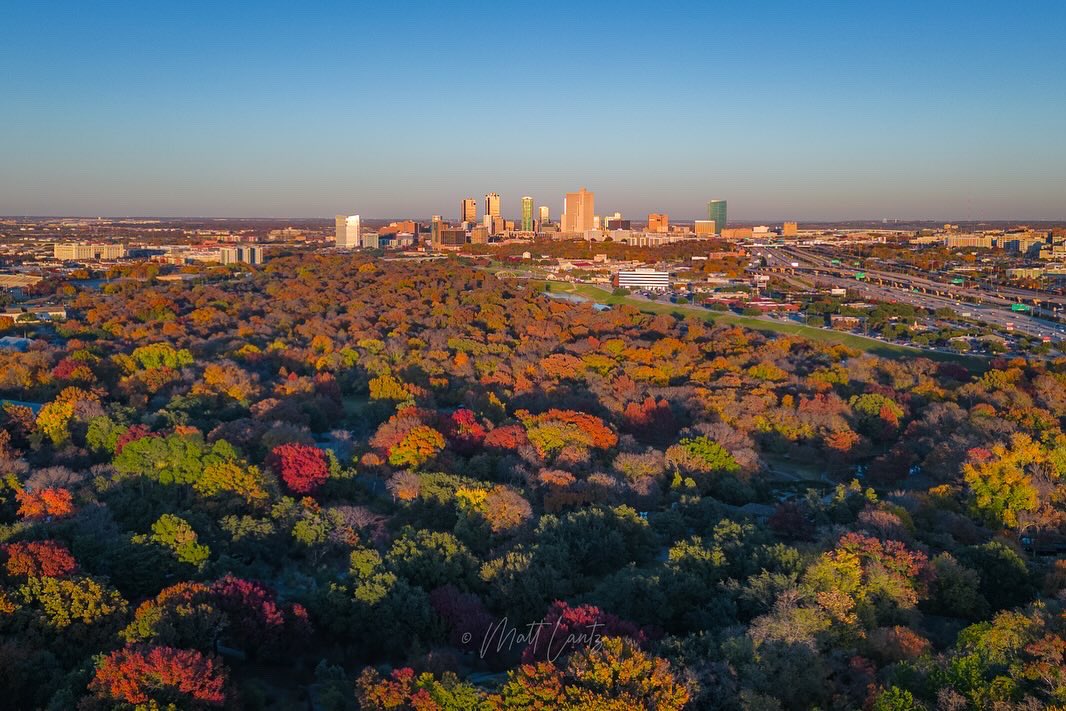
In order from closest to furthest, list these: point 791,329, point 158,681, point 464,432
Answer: point 158,681
point 464,432
point 791,329

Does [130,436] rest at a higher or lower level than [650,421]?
higher

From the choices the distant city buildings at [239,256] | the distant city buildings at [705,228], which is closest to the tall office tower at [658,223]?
the distant city buildings at [705,228]

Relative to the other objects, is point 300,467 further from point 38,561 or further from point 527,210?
point 527,210

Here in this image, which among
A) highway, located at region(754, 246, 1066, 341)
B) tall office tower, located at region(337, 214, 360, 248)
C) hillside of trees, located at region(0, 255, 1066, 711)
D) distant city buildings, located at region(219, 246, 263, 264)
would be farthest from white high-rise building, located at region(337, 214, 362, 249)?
hillside of trees, located at region(0, 255, 1066, 711)

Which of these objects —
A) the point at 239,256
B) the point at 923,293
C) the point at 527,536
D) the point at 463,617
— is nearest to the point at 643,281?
the point at 923,293

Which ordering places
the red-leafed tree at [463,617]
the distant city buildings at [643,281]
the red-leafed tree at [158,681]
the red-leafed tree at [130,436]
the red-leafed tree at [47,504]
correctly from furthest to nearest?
the distant city buildings at [643,281] → the red-leafed tree at [130,436] → the red-leafed tree at [47,504] → the red-leafed tree at [463,617] → the red-leafed tree at [158,681]

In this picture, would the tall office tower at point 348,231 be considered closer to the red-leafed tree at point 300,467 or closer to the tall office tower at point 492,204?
the tall office tower at point 492,204
